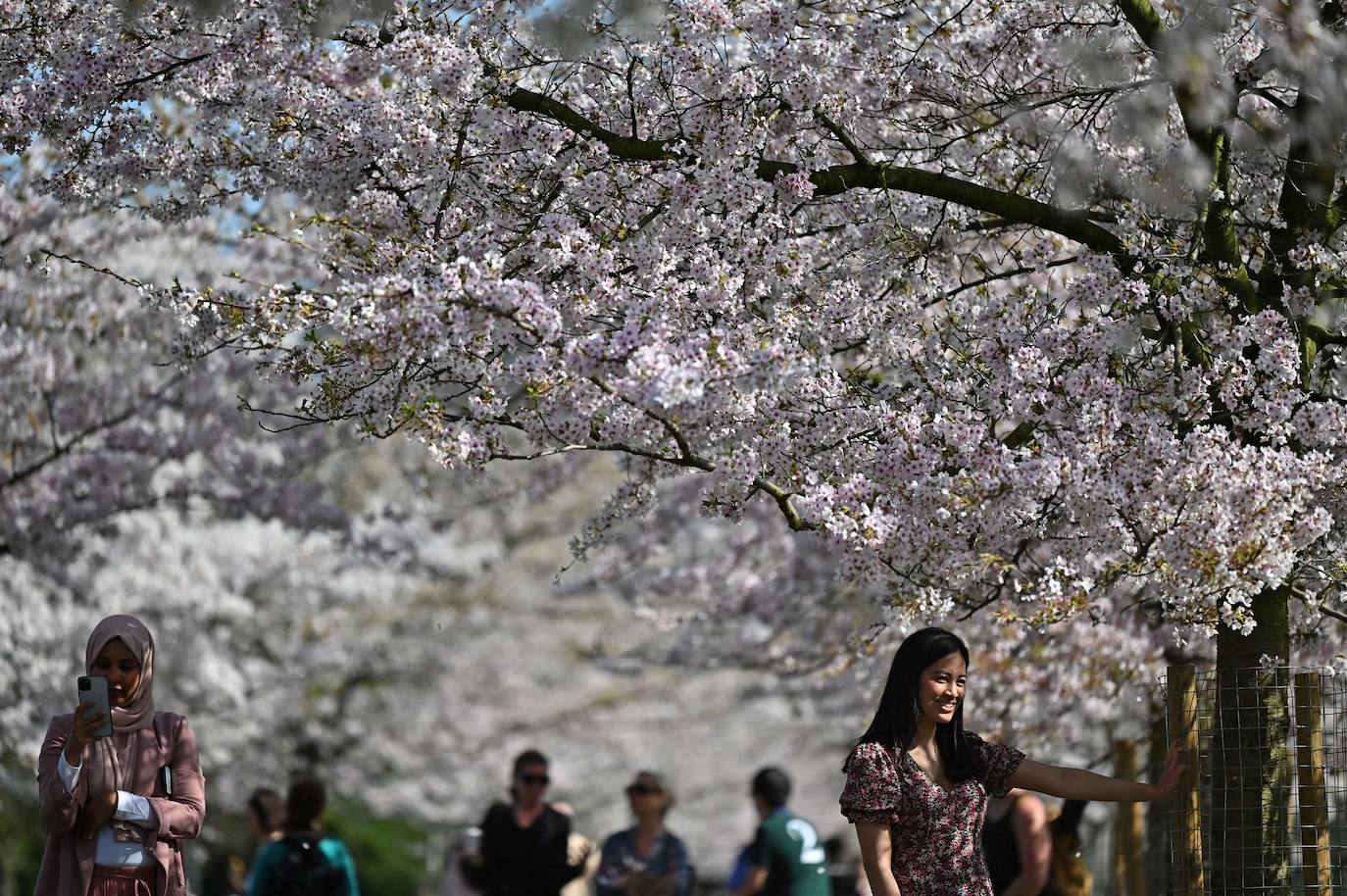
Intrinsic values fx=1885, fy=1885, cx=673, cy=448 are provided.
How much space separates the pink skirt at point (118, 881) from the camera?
19.2 feet

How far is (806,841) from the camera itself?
970 centimetres

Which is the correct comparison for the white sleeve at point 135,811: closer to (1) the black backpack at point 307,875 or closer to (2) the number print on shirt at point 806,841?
(1) the black backpack at point 307,875

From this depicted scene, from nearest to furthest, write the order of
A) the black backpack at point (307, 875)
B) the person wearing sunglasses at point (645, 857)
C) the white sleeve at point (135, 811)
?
the white sleeve at point (135, 811), the black backpack at point (307, 875), the person wearing sunglasses at point (645, 857)

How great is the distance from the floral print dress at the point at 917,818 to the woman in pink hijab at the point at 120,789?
2.16 meters

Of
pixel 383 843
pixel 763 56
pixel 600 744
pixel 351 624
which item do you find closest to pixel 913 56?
pixel 763 56

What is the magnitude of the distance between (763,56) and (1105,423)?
5.66 ft

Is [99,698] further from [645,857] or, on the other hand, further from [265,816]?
[645,857]

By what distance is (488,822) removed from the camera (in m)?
9.31

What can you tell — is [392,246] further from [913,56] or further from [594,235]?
[913,56]

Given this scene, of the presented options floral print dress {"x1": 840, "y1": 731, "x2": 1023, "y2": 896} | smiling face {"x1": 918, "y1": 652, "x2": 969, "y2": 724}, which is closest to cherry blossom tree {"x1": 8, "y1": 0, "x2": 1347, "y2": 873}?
smiling face {"x1": 918, "y1": 652, "x2": 969, "y2": 724}

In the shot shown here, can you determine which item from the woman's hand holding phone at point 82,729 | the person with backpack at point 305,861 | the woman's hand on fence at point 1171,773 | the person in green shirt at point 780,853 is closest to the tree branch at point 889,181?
the woman's hand on fence at point 1171,773

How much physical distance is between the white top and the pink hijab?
0.07 m

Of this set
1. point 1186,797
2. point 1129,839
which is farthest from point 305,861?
point 1129,839

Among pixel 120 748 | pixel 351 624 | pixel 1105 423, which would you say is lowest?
pixel 120 748
